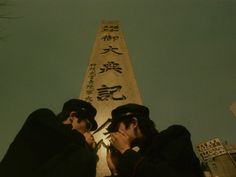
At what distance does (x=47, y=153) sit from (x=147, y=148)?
53 cm

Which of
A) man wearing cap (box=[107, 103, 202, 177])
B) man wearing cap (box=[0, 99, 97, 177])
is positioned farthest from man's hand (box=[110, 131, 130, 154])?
man wearing cap (box=[0, 99, 97, 177])

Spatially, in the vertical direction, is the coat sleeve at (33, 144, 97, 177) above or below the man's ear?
below

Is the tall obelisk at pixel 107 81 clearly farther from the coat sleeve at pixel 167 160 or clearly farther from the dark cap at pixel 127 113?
the coat sleeve at pixel 167 160

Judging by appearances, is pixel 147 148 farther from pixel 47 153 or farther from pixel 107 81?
pixel 107 81

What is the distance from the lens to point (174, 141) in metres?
1.37

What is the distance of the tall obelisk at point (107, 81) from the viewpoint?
6.67ft

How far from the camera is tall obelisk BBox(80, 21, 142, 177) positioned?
6.67 feet

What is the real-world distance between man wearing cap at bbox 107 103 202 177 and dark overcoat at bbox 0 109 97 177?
0.62 feet

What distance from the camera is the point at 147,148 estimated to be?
4.82 ft

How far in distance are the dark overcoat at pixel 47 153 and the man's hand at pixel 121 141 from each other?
0.62 ft

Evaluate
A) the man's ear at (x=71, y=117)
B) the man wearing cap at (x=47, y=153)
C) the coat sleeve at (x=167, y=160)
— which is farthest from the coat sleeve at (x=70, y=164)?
the man's ear at (x=71, y=117)

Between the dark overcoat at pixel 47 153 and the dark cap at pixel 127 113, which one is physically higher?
the dark cap at pixel 127 113

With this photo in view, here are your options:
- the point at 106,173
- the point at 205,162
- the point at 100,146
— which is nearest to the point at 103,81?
the point at 100,146

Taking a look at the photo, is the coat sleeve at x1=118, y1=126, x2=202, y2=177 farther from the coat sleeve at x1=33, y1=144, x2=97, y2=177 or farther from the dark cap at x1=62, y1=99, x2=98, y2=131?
the dark cap at x1=62, y1=99, x2=98, y2=131
